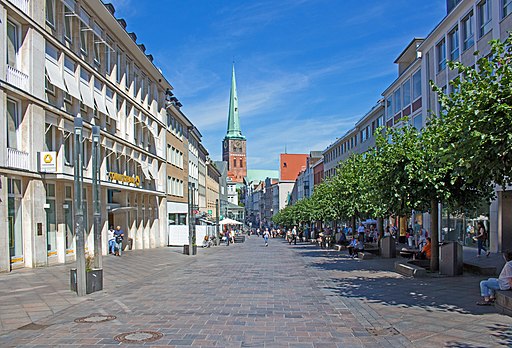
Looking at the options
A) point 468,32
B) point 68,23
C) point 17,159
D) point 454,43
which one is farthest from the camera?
point 454,43

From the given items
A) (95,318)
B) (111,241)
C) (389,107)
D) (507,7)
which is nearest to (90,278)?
(95,318)

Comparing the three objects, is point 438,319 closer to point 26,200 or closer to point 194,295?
point 194,295

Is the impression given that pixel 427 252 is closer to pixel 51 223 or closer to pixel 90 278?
pixel 90 278

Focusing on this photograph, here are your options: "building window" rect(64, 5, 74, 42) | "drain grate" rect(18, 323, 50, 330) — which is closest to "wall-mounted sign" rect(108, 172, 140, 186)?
"building window" rect(64, 5, 74, 42)

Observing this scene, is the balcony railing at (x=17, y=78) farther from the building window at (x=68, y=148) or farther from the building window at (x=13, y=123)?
the building window at (x=68, y=148)

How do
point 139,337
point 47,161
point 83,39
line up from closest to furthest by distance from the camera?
point 139,337 → point 47,161 → point 83,39

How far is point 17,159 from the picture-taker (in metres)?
21.4

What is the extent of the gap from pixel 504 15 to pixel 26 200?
23513 mm

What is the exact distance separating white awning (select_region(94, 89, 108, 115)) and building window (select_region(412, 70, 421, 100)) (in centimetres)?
2354

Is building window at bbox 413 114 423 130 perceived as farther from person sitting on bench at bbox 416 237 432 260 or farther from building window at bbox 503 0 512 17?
person sitting on bench at bbox 416 237 432 260

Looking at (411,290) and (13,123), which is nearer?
(411,290)

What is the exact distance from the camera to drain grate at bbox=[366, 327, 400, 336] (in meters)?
8.99

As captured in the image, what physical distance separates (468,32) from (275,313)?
85.1 feet

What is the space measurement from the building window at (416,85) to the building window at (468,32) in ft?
32.2
